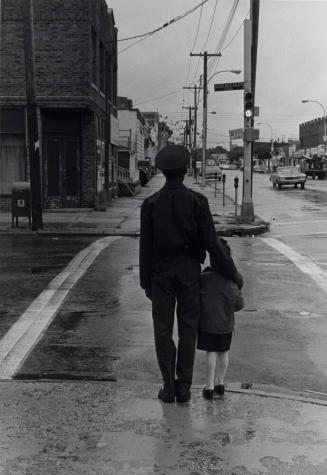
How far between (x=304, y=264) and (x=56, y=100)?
1274 centimetres

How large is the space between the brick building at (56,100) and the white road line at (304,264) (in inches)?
383

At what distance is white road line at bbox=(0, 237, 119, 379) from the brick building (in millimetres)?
11368

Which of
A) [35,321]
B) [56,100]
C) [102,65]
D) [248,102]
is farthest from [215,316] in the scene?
[102,65]

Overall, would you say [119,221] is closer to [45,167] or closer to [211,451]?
[45,167]

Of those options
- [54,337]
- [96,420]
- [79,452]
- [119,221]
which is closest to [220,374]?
[96,420]

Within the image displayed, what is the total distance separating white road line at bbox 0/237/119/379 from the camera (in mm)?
5926

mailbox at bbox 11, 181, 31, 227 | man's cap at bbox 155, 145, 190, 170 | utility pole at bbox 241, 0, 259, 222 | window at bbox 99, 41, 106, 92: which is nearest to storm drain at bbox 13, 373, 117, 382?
man's cap at bbox 155, 145, 190, 170

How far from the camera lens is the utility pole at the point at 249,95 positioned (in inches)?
778

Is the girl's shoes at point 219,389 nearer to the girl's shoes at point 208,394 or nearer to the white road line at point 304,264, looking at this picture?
the girl's shoes at point 208,394

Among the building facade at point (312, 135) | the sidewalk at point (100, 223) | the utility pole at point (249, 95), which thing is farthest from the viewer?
the building facade at point (312, 135)

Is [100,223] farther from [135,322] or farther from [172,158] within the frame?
[172,158]

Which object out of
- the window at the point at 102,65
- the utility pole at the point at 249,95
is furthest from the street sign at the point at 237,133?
the window at the point at 102,65

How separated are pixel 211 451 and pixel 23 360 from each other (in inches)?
103

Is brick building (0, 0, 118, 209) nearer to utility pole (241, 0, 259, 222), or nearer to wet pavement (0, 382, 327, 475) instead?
utility pole (241, 0, 259, 222)
